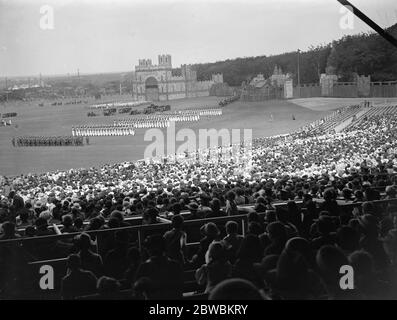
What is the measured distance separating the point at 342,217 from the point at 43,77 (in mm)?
9465

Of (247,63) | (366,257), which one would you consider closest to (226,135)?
(247,63)

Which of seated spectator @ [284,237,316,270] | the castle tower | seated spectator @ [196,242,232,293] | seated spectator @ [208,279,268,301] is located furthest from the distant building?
seated spectator @ [208,279,268,301]

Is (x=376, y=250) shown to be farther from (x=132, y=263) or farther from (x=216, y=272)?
(x=132, y=263)

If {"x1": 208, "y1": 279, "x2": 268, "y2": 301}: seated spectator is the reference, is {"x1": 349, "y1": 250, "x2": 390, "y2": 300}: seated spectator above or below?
below

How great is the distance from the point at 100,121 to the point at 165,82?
904 cm

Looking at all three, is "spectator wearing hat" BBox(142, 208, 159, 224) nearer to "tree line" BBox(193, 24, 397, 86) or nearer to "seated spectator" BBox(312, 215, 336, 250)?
"seated spectator" BBox(312, 215, 336, 250)

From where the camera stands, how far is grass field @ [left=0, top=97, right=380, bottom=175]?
19625 mm

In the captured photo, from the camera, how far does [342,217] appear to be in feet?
15.1

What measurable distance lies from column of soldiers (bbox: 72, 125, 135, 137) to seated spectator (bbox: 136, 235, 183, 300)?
2634 centimetres

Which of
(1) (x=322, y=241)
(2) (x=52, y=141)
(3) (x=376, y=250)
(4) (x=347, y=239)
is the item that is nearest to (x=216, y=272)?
(1) (x=322, y=241)

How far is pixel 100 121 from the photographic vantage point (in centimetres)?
3247
